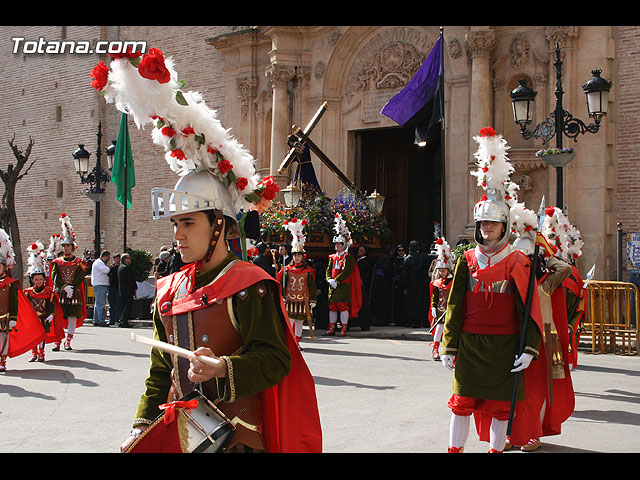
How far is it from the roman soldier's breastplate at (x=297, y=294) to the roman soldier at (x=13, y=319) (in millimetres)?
4753

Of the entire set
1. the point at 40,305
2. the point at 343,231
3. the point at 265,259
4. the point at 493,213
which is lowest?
the point at 40,305

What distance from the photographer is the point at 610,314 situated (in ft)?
46.8

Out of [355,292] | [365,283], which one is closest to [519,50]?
[365,283]

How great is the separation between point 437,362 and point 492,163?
6.42 meters

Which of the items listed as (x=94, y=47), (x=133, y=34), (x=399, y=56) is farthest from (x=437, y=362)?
(x=94, y=47)

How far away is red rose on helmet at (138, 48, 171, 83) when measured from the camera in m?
3.49

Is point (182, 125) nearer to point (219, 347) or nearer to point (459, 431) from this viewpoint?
point (219, 347)

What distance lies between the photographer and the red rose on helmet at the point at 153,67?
349 centimetres

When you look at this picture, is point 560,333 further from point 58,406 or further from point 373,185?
point 373,185

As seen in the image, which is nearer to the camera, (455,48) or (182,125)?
(182,125)

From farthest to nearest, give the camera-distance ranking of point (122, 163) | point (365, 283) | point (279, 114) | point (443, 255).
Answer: point (279, 114), point (122, 163), point (365, 283), point (443, 255)

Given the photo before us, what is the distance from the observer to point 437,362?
41.9 ft

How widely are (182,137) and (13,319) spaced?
9059 mm

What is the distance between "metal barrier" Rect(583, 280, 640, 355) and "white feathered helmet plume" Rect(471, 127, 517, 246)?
26.2ft
